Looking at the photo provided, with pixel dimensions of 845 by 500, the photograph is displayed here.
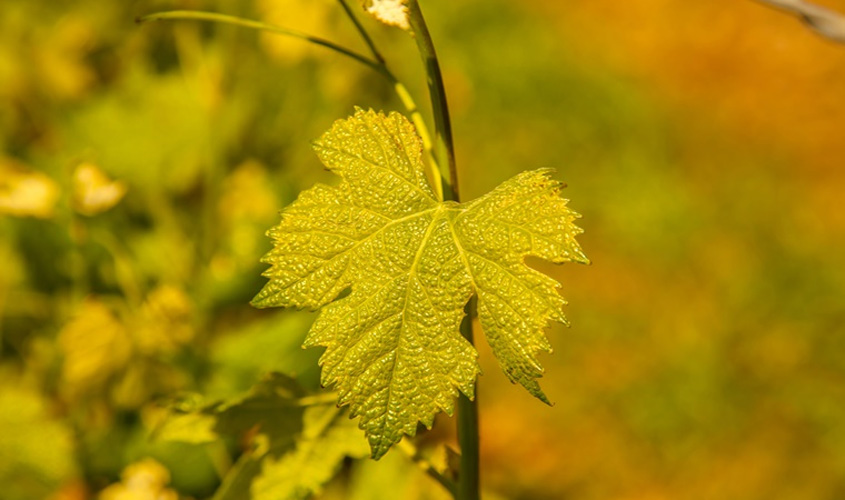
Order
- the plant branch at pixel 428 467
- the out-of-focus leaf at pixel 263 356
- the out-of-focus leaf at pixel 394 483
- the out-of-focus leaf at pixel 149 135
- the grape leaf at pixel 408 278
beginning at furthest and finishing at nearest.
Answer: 1. the out-of-focus leaf at pixel 149 135
2. the out-of-focus leaf at pixel 263 356
3. the out-of-focus leaf at pixel 394 483
4. the plant branch at pixel 428 467
5. the grape leaf at pixel 408 278

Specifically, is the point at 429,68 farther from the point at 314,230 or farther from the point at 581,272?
the point at 581,272

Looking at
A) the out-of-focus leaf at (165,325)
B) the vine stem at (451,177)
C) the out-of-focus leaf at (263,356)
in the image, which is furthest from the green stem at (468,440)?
the out-of-focus leaf at (165,325)

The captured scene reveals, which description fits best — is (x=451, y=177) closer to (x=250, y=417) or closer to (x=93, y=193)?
(x=250, y=417)

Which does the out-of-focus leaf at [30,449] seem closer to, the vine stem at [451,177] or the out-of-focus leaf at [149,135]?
the out-of-focus leaf at [149,135]

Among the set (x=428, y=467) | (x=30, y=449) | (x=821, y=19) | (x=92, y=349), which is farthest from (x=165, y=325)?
(x=821, y=19)

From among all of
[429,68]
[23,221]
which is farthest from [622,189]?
[429,68]

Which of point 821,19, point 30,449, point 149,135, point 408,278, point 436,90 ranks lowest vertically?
point 30,449
